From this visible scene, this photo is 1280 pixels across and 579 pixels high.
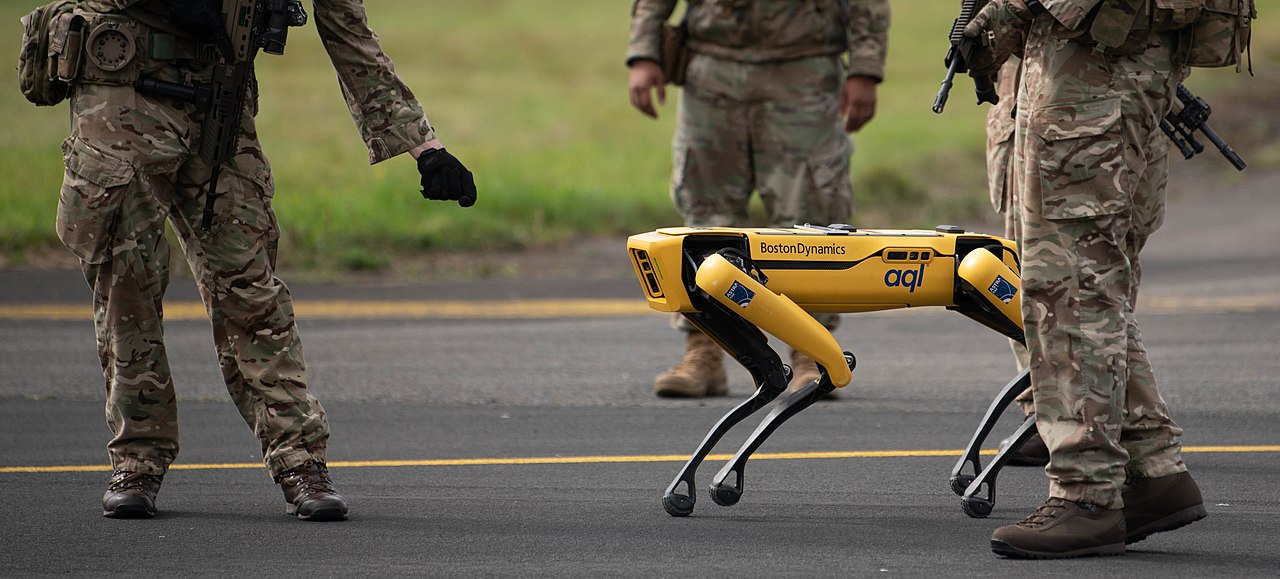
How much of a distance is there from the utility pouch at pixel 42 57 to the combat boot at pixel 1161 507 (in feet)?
10.3

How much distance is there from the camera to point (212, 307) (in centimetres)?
505

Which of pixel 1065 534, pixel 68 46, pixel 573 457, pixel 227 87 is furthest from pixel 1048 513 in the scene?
pixel 68 46

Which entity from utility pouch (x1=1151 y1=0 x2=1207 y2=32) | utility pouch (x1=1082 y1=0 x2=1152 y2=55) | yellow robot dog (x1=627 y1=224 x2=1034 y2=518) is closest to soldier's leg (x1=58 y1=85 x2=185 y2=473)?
yellow robot dog (x1=627 y1=224 x2=1034 y2=518)

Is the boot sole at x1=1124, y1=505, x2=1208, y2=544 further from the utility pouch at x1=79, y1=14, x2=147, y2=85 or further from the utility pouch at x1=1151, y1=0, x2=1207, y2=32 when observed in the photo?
the utility pouch at x1=79, y1=14, x2=147, y2=85

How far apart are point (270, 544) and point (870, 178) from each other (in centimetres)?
1273

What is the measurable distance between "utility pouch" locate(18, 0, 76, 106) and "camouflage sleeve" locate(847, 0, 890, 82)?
362 cm

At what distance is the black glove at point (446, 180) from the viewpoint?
4906mm

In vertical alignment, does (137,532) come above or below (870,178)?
above

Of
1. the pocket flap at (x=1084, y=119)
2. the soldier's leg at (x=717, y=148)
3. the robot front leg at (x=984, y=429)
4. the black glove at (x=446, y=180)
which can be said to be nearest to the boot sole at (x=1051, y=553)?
the robot front leg at (x=984, y=429)

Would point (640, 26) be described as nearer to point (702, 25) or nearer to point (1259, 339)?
point (702, 25)

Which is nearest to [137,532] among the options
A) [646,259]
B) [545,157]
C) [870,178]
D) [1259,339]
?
[646,259]

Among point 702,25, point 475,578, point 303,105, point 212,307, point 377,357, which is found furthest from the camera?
point 303,105

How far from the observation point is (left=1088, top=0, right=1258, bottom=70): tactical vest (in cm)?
420

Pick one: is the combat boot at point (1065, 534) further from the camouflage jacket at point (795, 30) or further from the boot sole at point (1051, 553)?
the camouflage jacket at point (795, 30)
